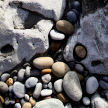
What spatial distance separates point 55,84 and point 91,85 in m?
0.35

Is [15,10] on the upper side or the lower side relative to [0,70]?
upper

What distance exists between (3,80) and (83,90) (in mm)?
799

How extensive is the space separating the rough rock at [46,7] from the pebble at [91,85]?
2.37 ft

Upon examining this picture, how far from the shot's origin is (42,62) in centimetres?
250

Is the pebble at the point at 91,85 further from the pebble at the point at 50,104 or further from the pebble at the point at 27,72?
the pebble at the point at 27,72

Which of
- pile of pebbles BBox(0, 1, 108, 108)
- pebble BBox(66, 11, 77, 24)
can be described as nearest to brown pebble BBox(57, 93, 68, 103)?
pile of pebbles BBox(0, 1, 108, 108)

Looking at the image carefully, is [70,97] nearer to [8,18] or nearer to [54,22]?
[54,22]

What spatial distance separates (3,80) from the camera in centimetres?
253

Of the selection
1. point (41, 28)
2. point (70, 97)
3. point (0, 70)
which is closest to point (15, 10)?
point (41, 28)

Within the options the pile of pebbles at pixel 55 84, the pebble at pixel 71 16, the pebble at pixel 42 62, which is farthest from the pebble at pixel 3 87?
the pebble at pixel 71 16

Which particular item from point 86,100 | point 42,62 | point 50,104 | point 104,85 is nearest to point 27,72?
point 42,62

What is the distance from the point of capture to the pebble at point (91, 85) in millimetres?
2430

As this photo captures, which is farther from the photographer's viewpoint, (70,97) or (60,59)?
(60,59)

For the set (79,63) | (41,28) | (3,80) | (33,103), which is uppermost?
(41,28)
